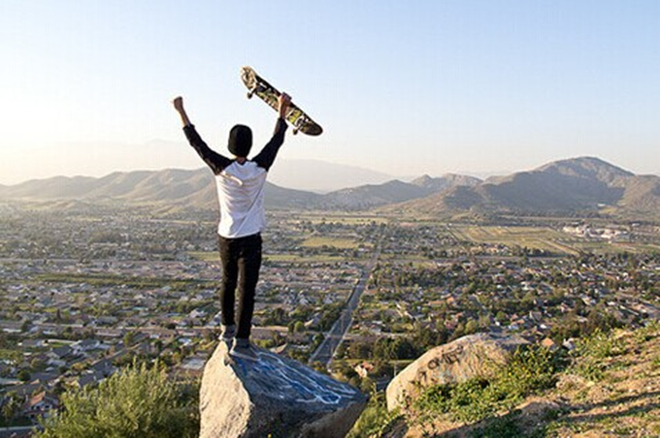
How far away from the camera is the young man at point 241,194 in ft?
14.9

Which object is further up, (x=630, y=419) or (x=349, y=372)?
(x=630, y=419)

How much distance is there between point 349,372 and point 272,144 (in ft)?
54.7

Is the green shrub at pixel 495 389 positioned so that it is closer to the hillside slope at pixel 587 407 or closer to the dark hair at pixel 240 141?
the hillside slope at pixel 587 407

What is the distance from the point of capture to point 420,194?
19088cm

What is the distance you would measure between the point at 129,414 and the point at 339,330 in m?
23.6

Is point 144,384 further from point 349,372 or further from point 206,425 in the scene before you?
point 349,372

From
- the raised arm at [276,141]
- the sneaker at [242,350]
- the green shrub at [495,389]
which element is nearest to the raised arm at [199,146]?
the raised arm at [276,141]

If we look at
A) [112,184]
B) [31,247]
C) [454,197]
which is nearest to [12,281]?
[31,247]

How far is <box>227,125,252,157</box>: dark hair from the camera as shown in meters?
4.60

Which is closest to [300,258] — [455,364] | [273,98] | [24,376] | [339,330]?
[339,330]

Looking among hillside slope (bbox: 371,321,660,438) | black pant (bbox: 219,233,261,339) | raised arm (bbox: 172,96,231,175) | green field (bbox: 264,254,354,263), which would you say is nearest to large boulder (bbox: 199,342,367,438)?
black pant (bbox: 219,233,261,339)

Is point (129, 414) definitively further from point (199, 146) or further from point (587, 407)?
point (587, 407)

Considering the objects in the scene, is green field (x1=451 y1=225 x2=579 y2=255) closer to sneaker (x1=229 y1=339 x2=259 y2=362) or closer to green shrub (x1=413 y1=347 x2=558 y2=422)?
green shrub (x1=413 y1=347 x2=558 y2=422)

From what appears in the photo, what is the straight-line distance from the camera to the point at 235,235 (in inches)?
182
